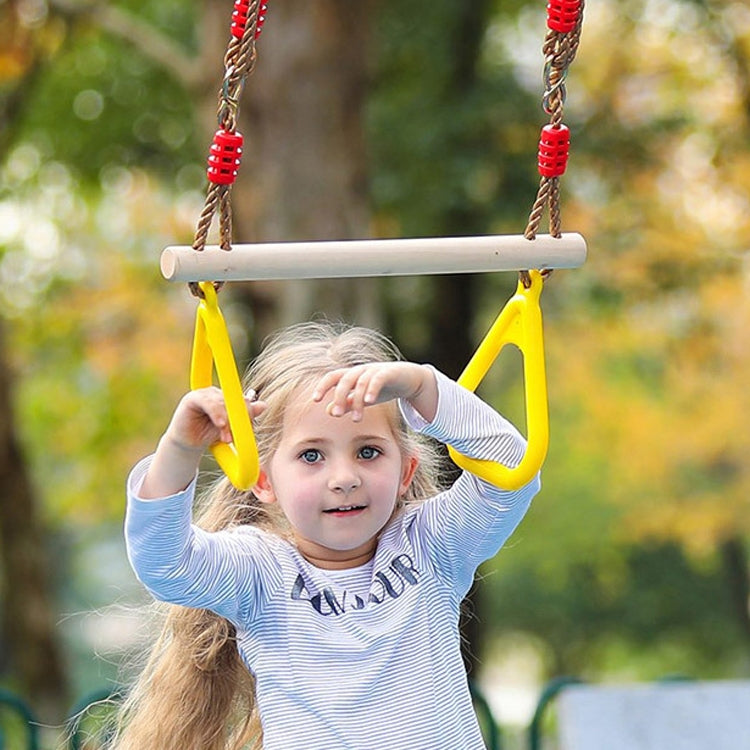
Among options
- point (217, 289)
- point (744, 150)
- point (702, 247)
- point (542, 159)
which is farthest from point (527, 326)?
point (702, 247)

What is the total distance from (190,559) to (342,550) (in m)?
0.29

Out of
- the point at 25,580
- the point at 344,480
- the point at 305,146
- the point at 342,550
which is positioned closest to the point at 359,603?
the point at 342,550

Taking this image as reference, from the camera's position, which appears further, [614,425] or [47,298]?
[614,425]

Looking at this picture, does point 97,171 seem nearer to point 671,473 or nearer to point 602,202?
point 602,202

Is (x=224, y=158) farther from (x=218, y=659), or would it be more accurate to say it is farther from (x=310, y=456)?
(x=218, y=659)

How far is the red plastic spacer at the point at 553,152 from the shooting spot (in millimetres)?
2424

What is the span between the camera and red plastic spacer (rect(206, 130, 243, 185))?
2248 mm

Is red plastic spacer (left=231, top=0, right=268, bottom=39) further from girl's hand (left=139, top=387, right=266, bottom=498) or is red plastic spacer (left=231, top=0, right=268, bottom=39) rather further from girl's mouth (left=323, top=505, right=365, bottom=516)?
girl's mouth (left=323, top=505, right=365, bottom=516)

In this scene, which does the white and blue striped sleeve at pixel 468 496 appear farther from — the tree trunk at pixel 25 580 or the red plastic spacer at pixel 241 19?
the tree trunk at pixel 25 580

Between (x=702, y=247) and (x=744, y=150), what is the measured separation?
102cm

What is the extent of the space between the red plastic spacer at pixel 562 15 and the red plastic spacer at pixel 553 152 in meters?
0.17

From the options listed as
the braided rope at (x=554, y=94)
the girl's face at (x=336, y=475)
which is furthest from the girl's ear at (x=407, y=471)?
the braided rope at (x=554, y=94)

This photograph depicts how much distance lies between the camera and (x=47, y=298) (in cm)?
1188

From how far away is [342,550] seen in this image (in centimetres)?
247
